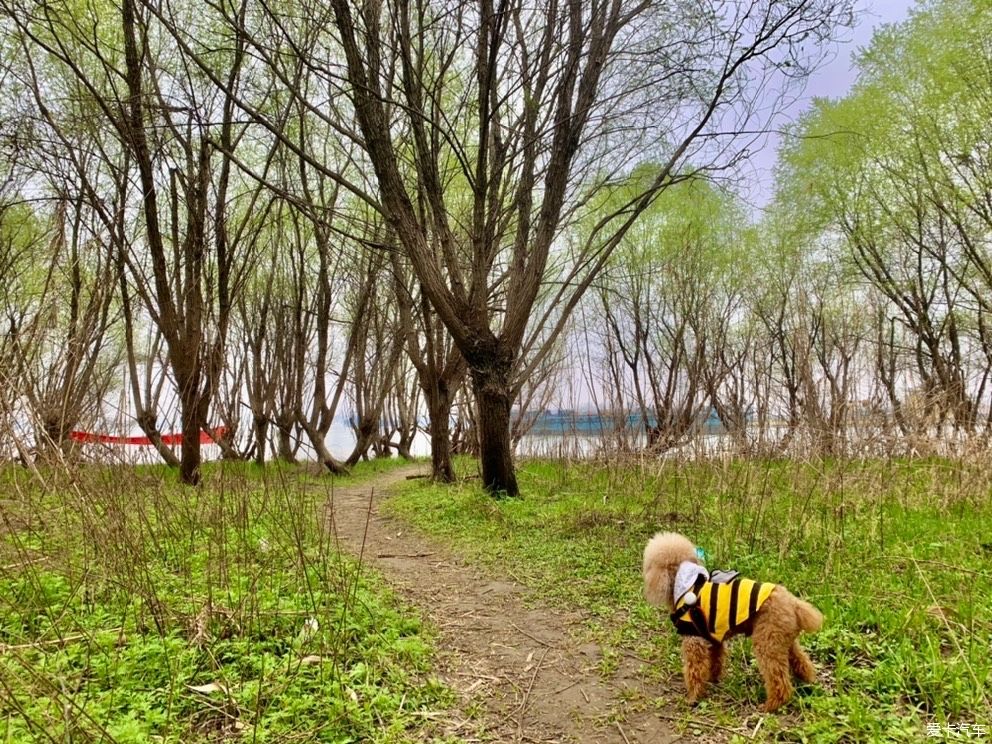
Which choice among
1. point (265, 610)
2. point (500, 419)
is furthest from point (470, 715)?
point (500, 419)

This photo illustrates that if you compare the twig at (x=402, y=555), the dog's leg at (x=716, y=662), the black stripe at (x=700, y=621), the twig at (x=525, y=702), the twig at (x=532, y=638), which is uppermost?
the black stripe at (x=700, y=621)

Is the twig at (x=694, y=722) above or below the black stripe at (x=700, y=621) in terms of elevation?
below

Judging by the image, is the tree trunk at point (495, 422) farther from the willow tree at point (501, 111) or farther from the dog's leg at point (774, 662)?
the dog's leg at point (774, 662)

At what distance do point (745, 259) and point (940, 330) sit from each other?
4.21m

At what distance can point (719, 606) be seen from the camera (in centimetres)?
213

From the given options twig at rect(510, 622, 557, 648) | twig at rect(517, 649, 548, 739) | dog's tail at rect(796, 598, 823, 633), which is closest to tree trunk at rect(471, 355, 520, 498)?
twig at rect(510, 622, 557, 648)

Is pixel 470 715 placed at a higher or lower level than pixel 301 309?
lower

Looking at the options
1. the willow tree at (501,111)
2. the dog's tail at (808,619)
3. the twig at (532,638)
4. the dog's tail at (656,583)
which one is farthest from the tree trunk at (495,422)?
the dog's tail at (808,619)

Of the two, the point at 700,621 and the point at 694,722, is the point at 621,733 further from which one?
the point at 700,621

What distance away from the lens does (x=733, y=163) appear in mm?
5594

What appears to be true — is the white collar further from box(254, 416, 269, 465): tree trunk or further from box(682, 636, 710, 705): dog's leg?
box(254, 416, 269, 465): tree trunk

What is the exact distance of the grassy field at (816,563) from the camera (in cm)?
201

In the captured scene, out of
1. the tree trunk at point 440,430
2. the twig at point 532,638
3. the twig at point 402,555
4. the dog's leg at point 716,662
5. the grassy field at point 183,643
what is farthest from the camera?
the tree trunk at point 440,430

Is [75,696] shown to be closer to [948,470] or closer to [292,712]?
[292,712]
